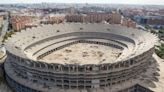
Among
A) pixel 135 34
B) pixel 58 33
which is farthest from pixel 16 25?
pixel 135 34

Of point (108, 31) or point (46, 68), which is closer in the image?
point (46, 68)

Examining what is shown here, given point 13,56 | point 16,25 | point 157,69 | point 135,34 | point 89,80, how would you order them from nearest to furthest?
point 89,80 < point 13,56 < point 157,69 < point 135,34 < point 16,25

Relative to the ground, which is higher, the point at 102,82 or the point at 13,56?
the point at 13,56

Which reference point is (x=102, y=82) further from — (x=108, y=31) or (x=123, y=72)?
(x=108, y=31)

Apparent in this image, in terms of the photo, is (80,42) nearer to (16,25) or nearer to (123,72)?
(123,72)

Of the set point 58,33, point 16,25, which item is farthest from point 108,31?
point 16,25

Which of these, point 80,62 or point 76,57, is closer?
point 80,62

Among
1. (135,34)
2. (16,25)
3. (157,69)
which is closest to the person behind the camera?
(157,69)
